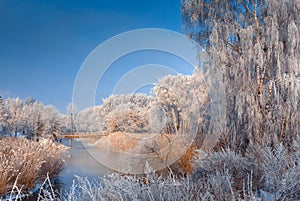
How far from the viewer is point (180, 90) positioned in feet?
45.8

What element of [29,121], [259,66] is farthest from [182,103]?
[29,121]

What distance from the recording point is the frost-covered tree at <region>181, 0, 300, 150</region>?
660 cm

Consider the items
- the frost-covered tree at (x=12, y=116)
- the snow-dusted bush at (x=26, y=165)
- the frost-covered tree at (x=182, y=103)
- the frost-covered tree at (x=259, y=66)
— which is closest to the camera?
the snow-dusted bush at (x=26, y=165)

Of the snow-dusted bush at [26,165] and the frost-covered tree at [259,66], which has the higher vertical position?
the frost-covered tree at [259,66]

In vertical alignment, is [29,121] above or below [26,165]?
above

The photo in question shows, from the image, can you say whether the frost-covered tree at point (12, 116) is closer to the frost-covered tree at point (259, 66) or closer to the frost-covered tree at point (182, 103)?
the frost-covered tree at point (182, 103)

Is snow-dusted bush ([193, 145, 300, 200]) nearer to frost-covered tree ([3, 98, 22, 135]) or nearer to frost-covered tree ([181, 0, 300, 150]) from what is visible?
frost-covered tree ([181, 0, 300, 150])

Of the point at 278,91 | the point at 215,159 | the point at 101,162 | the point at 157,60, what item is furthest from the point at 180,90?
the point at 215,159

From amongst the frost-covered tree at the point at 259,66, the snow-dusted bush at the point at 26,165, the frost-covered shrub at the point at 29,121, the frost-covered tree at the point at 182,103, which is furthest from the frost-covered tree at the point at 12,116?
the frost-covered tree at the point at 259,66

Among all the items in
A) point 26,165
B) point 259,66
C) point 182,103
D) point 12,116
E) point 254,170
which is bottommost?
point 26,165

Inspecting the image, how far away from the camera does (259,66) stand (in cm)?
693

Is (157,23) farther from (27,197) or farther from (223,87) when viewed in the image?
(27,197)

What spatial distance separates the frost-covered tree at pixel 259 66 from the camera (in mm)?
6598

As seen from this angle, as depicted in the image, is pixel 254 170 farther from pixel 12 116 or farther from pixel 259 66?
pixel 12 116
